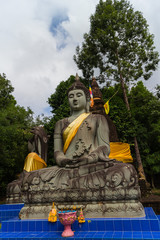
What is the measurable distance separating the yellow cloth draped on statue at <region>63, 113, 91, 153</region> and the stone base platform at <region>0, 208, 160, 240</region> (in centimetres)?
208

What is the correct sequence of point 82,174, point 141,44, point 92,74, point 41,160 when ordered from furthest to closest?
1. point 92,74
2. point 141,44
3. point 41,160
4. point 82,174

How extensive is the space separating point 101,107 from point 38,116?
5.57m

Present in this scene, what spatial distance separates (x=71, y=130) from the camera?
19.4 feet

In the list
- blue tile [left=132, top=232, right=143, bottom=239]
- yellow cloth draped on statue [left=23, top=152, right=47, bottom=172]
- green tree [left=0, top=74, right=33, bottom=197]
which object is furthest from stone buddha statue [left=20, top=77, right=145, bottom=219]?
green tree [left=0, top=74, right=33, bottom=197]

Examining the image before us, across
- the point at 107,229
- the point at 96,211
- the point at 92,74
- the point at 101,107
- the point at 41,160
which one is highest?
the point at 92,74

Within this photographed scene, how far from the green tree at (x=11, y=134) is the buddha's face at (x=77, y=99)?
22.7ft

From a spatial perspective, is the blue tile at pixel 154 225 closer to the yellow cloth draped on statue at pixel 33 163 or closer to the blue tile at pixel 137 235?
the blue tile at pixel 137 235

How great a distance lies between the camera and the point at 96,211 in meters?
4.62

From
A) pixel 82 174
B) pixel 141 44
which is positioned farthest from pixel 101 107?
pixel 82 174

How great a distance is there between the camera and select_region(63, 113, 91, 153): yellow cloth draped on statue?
5.87m

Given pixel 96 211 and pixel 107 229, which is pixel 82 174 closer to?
pixel 96 211

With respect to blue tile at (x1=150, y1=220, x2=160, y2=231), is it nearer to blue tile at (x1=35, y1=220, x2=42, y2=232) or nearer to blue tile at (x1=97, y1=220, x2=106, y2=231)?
blue tile at (x1=97, y1=220, x2=106, y2=231)

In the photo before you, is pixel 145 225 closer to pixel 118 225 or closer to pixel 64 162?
pixel 118 225

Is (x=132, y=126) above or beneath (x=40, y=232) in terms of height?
above
